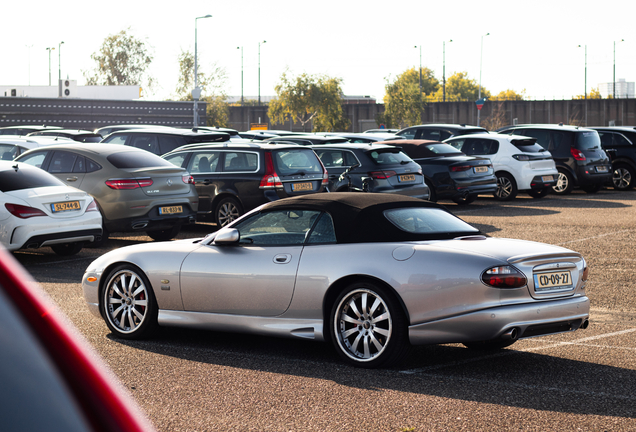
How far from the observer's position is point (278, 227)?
6.52m

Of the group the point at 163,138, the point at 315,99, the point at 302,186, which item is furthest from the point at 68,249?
the point at 315,99

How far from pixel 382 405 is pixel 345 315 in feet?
3.44

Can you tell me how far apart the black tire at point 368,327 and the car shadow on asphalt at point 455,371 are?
11 cm

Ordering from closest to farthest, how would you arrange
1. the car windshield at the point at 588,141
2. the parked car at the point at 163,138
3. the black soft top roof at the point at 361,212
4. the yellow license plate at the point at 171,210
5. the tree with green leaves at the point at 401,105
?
the black soft top roof at the point at 361,212, the yellow license plate at the point at 171,210, the parked car at the point at 163,138, the car windshield at the point at 588,141, the tree with green leaves at the point at 401,105

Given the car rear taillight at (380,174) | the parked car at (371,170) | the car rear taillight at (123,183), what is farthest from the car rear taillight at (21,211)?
the car rear taillight at (380,174)

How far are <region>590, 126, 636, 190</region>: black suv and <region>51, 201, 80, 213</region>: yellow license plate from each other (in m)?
18.0

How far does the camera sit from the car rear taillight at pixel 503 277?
5500 mm

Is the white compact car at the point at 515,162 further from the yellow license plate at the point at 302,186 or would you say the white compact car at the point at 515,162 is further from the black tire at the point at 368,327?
the black tire at the point at 368,327

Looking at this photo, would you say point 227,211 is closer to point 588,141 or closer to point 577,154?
point 577,154

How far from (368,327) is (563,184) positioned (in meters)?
18.4

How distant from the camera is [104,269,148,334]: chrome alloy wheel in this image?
→ 6.86 meters

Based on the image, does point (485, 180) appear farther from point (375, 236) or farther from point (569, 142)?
point (375, 236)

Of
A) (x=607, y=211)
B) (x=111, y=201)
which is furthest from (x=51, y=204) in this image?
(x=607, y=211)

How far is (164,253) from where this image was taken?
681cm
